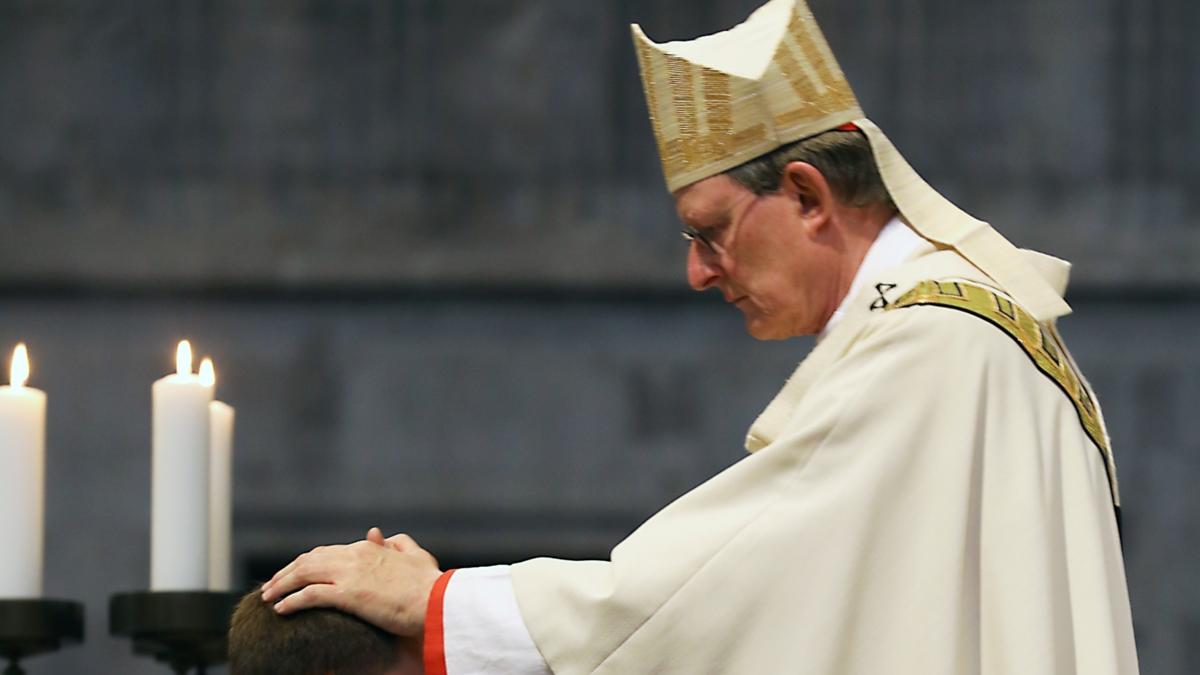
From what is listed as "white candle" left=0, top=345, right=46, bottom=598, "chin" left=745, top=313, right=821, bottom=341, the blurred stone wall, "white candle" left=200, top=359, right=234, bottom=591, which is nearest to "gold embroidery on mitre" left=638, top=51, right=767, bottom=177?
"chin" left=745, top=313, right=821, bottom=341

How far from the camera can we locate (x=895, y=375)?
9.43 feet

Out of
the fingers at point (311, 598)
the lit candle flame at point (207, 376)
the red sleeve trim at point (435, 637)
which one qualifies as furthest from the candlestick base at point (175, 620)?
the red sleeve trim at point (435, 637)

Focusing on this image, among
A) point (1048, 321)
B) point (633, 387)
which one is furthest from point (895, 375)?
point (633, 387)

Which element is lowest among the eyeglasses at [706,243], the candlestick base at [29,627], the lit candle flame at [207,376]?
the candlestick base at [29,627]

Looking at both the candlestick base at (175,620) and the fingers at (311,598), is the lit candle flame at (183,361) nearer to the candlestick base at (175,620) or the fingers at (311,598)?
the candlestick base at (175,620)

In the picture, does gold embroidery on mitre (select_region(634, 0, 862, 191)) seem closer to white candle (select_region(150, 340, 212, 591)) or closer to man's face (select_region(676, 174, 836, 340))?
man's face (select_region(676, 174, 836, 340))

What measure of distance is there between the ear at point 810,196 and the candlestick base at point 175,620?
1.03 meters

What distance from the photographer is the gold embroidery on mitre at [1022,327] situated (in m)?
2.94

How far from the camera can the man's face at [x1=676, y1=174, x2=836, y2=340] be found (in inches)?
125

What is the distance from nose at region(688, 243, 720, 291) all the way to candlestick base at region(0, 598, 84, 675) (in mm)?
1071

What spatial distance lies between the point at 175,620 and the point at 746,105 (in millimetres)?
1111

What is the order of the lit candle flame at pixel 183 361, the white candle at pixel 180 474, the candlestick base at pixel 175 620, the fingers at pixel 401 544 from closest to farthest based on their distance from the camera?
the fingers at pixel 401 544
the candlestick base at pixel 175 620
the white candle at pixel 180 474
the lit candle flame at pixel 183 361

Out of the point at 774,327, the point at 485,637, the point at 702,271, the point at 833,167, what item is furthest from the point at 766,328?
the point at 485,637

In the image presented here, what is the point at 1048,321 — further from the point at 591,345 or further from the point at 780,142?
the point at 591,345
